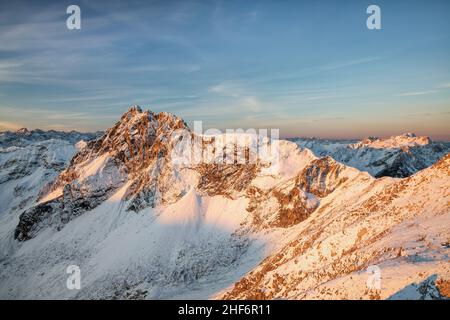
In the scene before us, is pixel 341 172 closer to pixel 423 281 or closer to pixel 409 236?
pixel 409 236

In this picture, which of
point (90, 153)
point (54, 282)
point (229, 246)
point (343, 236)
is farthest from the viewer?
point (90, 153)

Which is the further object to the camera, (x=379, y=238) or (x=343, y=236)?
(x=343, y=236)

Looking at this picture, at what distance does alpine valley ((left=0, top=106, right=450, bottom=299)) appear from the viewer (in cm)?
2795

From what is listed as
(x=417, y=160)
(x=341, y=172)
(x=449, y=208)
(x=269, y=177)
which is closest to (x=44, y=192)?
(x=269, y=177)

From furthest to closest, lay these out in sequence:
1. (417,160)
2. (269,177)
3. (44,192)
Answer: (417,160) < (44,192) < (269,177)

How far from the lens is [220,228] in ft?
258

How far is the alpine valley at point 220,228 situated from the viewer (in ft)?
91.7

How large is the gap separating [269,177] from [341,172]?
62.7 feet

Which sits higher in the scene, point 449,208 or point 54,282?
point 449,208

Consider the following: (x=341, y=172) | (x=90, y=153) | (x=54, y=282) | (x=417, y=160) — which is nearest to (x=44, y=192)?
(x=90, y=153)

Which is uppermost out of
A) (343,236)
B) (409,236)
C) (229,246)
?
(409,236)
